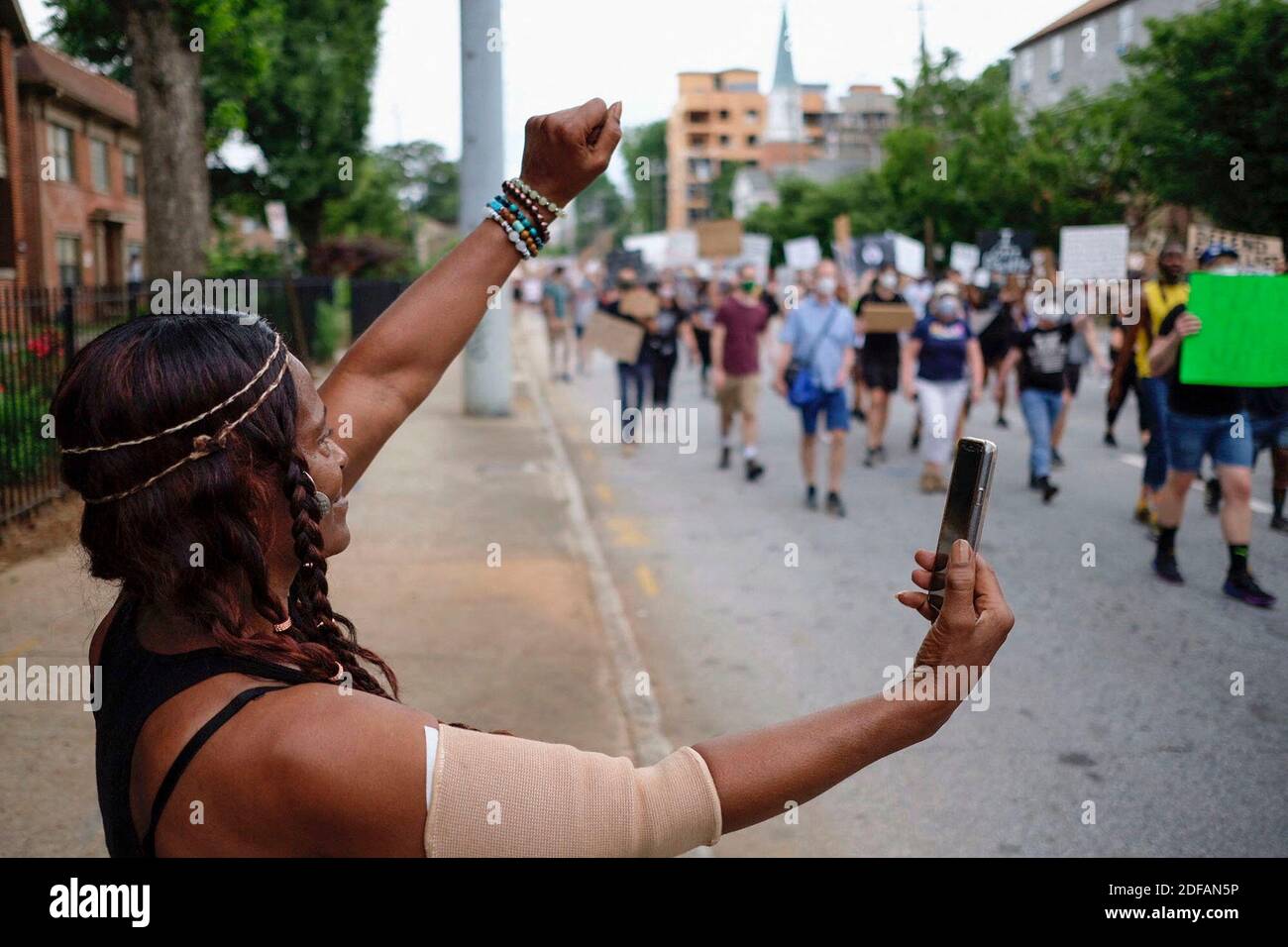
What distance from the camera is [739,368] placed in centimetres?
1189

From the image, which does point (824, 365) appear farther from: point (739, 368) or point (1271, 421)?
point (1271, 421)

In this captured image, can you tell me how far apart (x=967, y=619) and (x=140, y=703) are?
3.24 ft

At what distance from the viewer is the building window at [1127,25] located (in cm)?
3909

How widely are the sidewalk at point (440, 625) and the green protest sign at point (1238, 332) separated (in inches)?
148

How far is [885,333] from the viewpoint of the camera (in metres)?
13.3

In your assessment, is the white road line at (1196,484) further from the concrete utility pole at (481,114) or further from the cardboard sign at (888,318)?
the concrete utility pole at (481,114)

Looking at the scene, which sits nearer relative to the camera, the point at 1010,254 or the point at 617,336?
the point at 617,336

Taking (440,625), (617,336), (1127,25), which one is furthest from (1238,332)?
(1127,25)

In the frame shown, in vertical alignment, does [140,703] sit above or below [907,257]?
below

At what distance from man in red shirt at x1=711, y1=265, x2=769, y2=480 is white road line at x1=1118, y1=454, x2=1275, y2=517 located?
11.8ft

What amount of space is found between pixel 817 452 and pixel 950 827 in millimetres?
9317

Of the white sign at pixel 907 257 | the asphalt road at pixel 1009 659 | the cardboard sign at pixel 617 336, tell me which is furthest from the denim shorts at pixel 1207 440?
the white sign at pixel 907 257

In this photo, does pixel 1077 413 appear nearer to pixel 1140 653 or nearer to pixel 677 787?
pixel 1140 653

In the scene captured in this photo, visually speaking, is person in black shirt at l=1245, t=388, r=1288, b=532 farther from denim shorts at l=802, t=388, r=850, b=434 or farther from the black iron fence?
the black iron fence
